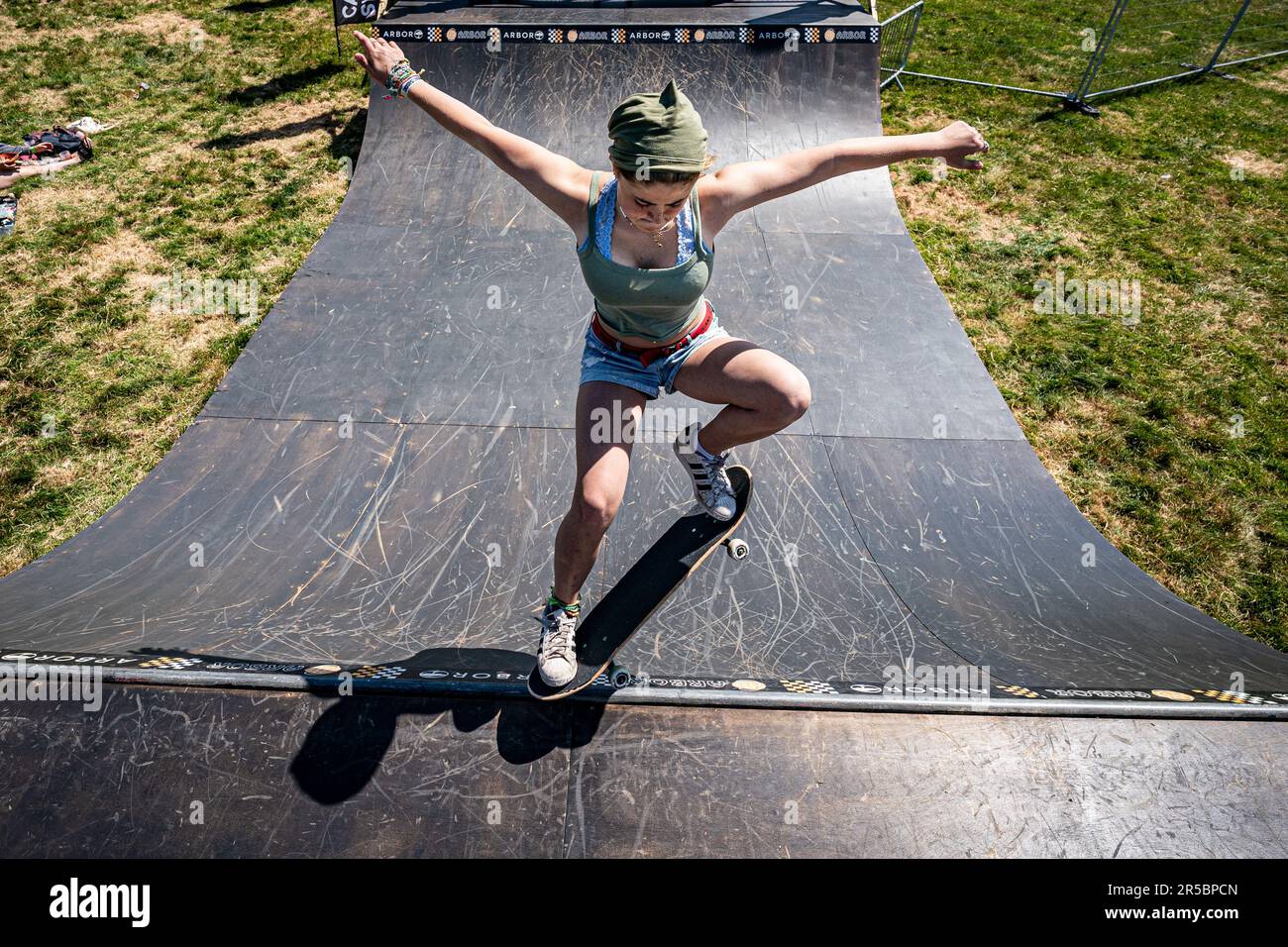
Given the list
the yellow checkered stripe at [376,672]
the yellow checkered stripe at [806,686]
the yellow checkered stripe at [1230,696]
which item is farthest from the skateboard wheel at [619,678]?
the yellow checkered stripe at [1230,696]

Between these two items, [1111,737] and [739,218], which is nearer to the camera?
[1111,737]

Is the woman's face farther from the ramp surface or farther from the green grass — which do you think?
the green grass

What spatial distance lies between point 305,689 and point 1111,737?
3.14 metres

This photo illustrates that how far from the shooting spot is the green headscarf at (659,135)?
230 centimetres

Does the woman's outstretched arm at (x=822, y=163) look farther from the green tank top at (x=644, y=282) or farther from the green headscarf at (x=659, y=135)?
the green headscarf at (x=659, y=135)

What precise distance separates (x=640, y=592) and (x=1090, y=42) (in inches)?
564

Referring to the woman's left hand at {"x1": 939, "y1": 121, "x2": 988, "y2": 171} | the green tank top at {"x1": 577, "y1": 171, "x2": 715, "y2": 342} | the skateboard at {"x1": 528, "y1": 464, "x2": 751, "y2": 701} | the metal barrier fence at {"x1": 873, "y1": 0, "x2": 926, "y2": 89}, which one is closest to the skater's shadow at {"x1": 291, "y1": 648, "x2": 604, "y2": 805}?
the skateboard at {"x1": 528, "y1": 464, "x2": 751, "y2": 701}

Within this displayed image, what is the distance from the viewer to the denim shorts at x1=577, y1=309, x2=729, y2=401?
2.95 meters

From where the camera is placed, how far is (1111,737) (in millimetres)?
2689

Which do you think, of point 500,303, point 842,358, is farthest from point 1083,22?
point 500,303

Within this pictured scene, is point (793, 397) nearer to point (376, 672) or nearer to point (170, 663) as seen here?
point (376, 672)

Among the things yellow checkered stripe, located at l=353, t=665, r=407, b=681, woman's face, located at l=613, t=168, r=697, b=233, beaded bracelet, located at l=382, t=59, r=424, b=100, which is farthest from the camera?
beaded bracelet, located at l=382, t=59, r=424, b=100

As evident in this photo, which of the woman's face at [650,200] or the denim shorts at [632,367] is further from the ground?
the woman's face at [650,200]
